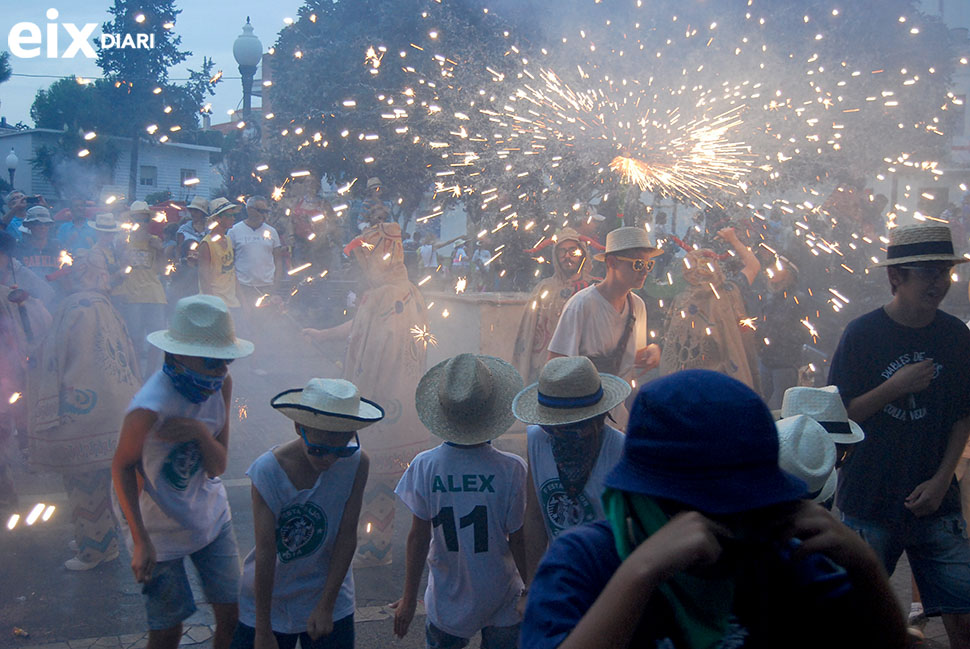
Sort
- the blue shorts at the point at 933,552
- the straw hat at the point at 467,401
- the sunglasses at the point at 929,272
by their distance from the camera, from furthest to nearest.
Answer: the sunglasses at the point at 929,272 < the blue shorts at the point at 933,552 < the straw hat at the point at 467,401

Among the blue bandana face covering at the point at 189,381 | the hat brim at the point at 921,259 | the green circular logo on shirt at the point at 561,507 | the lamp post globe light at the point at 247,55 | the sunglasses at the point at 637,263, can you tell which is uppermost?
the lamp post globe light at the point at 247,55

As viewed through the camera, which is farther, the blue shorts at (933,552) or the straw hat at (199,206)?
the straw hat at (199,206)

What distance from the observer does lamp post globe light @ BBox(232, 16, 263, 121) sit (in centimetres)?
1991

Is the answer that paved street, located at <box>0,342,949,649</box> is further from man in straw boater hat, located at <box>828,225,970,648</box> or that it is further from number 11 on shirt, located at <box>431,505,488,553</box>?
number 11 on shirt, located at <box>431,505,488,553</box>

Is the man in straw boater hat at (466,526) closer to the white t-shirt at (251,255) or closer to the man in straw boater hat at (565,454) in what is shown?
the man in straw boater hat at (565,454)

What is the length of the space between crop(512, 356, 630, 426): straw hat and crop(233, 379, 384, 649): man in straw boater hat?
685 millimetres

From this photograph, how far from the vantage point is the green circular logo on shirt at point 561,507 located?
11.0 ft

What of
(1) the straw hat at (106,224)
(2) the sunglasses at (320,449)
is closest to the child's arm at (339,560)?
(2) the sunglasses at (320,449)

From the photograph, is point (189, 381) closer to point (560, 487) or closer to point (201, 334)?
point (201, 334)

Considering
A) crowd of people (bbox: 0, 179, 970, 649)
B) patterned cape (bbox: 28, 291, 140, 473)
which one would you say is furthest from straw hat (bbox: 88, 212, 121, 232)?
patterned cape (bbox: 28, 291, 140, 473)

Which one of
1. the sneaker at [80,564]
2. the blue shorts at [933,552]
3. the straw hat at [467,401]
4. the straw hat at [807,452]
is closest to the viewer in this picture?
the straw hat at [807,452]

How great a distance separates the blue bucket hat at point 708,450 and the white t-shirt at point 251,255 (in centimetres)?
994

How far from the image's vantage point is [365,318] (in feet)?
19.6

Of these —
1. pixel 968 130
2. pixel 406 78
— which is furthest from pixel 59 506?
pixel 968 130
